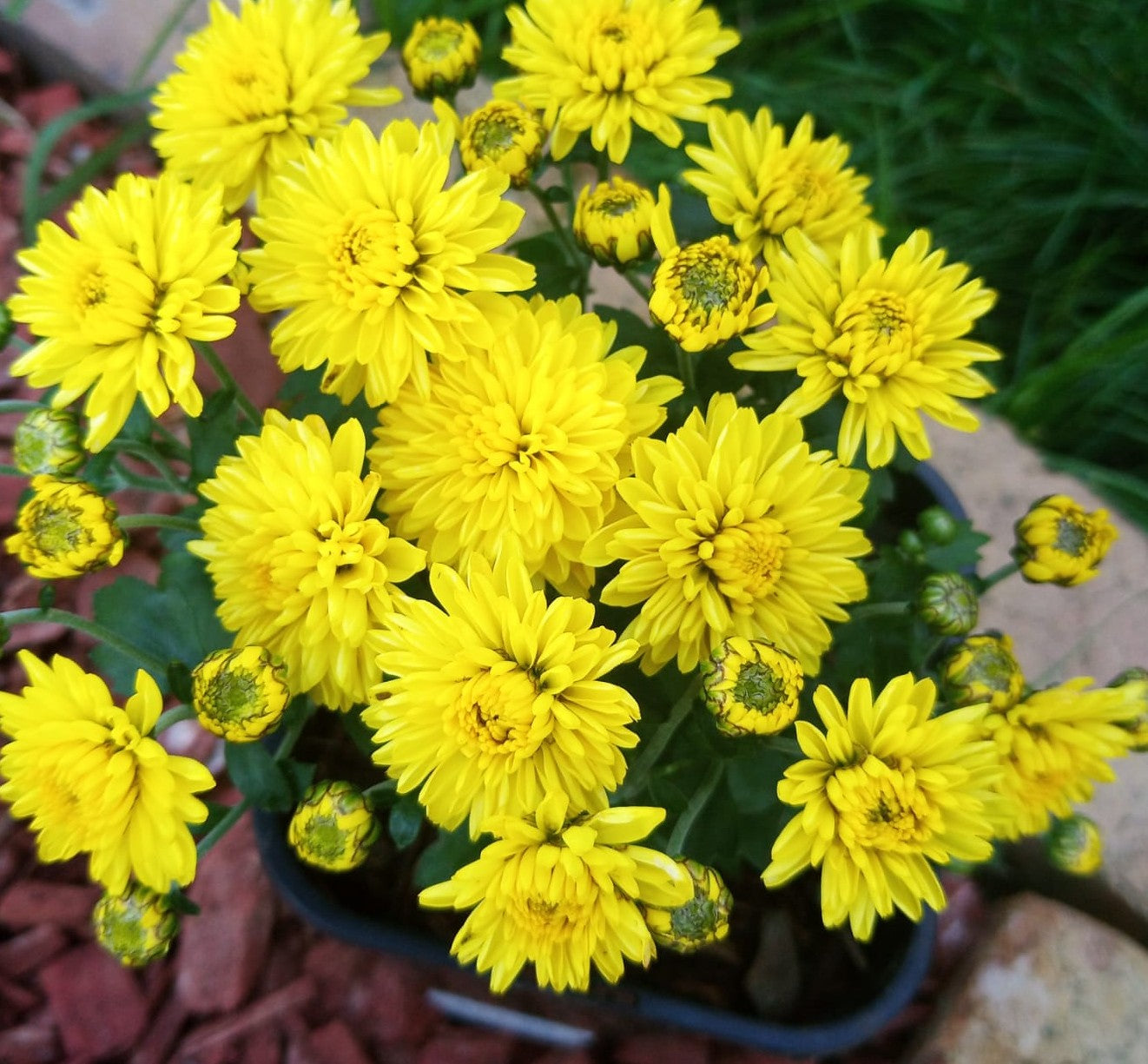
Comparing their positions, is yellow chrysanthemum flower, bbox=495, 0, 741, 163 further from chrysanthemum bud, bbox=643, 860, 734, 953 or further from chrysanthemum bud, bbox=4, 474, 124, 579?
chrysanthemum bud, bbox=643, 860, 734, 953

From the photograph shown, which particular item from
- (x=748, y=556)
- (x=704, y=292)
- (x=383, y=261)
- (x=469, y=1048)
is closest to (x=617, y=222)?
(x=704, y=292)

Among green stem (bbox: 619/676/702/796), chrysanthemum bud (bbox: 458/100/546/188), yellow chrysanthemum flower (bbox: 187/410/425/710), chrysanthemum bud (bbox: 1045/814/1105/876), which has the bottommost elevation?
chrysanthemum bud (bbox: 1045/814/1105/876)

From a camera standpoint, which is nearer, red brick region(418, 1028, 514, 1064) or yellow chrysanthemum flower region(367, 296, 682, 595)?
yellow chrysanthemum flower region(367, 296, 682, 595)

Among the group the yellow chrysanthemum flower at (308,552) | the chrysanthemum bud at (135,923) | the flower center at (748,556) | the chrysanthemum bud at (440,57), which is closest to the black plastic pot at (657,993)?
the chrysanthemum bud at (135,923)

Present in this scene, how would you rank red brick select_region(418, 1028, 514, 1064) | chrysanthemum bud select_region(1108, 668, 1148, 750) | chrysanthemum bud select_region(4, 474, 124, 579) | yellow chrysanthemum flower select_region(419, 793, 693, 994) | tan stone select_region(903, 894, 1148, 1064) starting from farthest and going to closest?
red brick select_region(418, 1028, 514, 1064), tan stone select_region(903, 894, 1148, 1064), chrysanthemum bud select_region(1108, 668, 1148, 750), chrysanthemum bud select_region(4, 474, 124, 579), yellow chrysanthemum flower select_region(419, 793, 693, 994)

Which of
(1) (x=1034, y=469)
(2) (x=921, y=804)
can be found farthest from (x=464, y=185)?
(1) (x=1034, y=469)

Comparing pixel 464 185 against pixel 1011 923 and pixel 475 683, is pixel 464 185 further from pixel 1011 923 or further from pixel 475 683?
pixel 1011 923

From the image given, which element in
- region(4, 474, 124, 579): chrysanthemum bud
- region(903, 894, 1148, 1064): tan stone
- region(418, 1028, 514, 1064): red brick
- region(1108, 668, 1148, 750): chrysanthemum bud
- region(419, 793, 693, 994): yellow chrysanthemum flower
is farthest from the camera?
region(418, 1028, 514, 1064): red brick

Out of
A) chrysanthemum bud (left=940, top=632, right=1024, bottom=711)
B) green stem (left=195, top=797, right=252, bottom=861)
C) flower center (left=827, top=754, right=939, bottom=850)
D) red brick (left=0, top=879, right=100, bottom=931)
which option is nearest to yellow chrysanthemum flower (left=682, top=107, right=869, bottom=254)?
chrysanthemum bud (left=940, top=632, right=1024, bottom=711)
